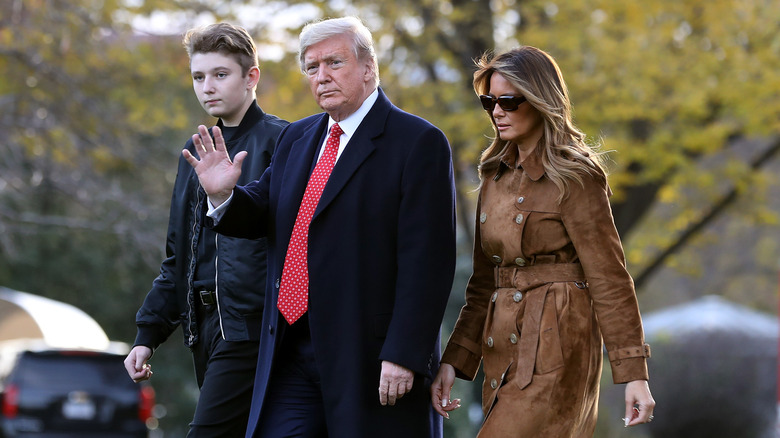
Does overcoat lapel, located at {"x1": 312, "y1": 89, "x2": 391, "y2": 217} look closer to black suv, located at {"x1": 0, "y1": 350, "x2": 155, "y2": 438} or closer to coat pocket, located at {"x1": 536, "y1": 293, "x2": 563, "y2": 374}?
coat pocket, located at {"x1": 536, "y1": 293, "x2": 563, "y2": 374}

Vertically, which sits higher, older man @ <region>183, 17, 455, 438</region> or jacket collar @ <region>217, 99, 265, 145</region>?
jacket collar @ <region>217, 99, 265, 145</region>

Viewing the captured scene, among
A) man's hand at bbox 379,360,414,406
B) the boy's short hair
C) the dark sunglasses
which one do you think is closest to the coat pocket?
man's hand at bbox 379,360,414,406

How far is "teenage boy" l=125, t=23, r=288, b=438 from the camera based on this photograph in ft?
Answer: 15.6

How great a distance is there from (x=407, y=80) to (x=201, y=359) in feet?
37.0

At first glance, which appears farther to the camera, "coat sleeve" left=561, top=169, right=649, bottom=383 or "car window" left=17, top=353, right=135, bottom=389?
"car window" left=17, top=353, right=135, bottom=389

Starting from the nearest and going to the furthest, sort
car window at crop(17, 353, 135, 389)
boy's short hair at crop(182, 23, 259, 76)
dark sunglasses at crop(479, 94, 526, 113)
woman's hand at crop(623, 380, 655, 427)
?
woman's hand at crop(623, 380, 655, 427) → dark sunglasses at crop(479, 94, 526, 113) → boy's short hair at crop(182, 23, 259, 76) → car window at crop(17, 353, 135, 389)

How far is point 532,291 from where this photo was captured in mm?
4277

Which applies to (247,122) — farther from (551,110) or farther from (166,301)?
(551,110)

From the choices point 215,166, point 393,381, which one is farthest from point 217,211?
point 393,381

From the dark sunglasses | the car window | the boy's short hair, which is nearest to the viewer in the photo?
the dark sunglasses

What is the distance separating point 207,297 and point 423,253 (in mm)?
1125

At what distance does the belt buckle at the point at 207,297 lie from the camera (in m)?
4.90

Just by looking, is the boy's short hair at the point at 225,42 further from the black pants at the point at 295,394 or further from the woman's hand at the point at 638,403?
the woman's hand at the point at 638,403

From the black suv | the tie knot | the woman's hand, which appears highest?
the tie knot
